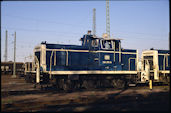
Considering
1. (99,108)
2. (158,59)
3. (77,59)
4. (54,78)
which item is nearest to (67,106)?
(99,108)

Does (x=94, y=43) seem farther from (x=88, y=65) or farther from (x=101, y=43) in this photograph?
(x=88, y=65)

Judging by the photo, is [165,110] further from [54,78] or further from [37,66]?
[37,66]

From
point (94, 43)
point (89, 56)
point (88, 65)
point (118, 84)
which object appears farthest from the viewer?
point (118, 84)

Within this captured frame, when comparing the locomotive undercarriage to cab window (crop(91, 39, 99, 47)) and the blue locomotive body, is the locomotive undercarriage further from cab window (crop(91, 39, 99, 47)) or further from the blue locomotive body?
cab window (crop(91, 39, 99, 47))

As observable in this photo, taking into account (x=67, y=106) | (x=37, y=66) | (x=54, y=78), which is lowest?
(x=67, y=106)

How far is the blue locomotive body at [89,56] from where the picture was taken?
14359mm

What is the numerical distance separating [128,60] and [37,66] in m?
7.42

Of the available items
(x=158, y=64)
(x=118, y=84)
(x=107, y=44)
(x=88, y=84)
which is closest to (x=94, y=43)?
(x=107, y=44)

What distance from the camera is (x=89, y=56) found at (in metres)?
15.4

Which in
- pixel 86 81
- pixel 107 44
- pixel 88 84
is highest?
pixel 107 44

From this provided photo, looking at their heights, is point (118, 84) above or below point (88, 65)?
below

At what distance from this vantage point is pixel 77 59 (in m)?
15.1

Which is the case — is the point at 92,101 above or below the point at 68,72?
below

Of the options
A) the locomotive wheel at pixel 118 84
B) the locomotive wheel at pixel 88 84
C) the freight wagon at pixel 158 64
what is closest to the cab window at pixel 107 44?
the locomotive wheel at pixel 118 84
